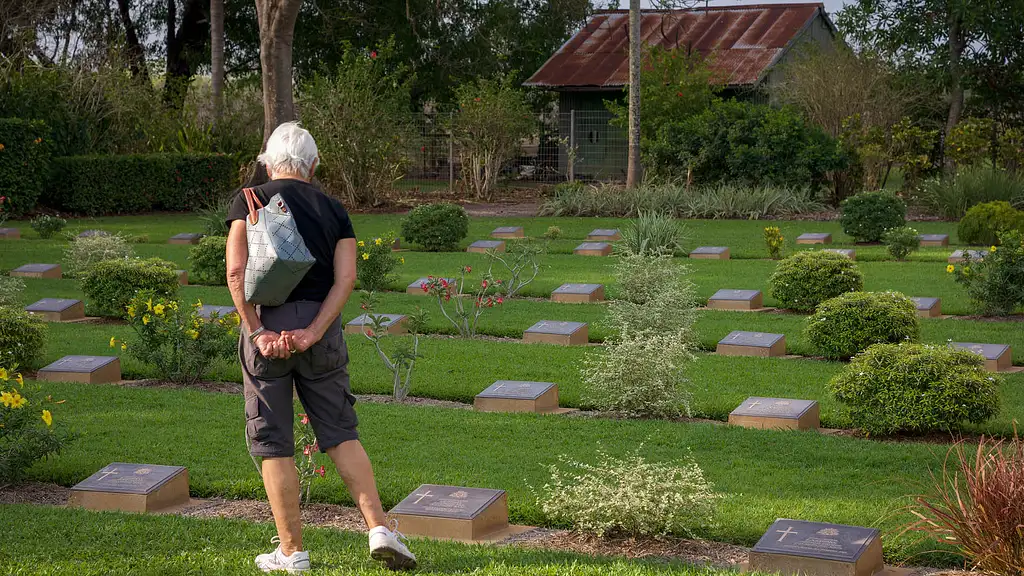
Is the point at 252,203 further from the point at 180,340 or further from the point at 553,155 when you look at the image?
the point at 553,155

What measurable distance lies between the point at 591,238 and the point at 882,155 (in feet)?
29.1

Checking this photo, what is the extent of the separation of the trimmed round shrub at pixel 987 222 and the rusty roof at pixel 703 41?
13.2 meters

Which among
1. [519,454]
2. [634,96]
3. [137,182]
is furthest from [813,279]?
[137,182]

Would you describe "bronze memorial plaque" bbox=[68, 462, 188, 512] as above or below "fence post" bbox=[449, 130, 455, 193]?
below

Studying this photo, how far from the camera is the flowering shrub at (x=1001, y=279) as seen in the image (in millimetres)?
11031

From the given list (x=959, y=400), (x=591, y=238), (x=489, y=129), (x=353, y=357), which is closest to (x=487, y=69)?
(x=489, y=129)

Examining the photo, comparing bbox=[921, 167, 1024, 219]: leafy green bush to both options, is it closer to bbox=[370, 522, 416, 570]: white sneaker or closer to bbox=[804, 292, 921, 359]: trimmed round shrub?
bbox=[804, 292, 921, 359]: trimmed round shrub

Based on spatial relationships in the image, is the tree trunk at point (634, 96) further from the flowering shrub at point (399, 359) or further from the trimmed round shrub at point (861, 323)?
the flowering shrub at point (399, 359)

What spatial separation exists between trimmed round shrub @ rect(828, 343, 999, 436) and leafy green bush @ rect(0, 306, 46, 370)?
20.1 ft

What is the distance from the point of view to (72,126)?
23234mm

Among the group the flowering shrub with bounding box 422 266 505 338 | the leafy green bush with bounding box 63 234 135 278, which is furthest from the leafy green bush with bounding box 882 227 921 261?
the leafy green bush with bounding box 63 234 135 278

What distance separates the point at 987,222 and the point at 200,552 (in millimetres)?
14404

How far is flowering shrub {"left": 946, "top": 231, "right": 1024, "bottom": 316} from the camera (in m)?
11.0

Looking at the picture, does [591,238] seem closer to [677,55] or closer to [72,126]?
[677,55]
